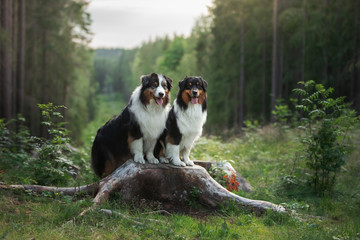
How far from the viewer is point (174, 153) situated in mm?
6277

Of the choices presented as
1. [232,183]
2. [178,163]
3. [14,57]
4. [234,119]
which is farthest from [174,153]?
[234,119]

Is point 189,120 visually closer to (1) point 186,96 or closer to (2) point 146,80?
(1) point 186,96

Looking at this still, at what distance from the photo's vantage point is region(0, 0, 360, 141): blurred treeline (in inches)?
707

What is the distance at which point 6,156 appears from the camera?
868cm

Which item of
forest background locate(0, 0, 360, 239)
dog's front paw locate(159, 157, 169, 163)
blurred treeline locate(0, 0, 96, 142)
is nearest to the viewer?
forest background locate(0, 0, 360, 239)

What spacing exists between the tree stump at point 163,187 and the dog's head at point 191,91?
51.3 inches

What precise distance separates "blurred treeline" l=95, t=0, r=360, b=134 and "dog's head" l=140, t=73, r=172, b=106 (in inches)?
401

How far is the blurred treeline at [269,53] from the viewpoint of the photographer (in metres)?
19.0

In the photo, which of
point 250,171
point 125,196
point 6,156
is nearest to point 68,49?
point 6,156

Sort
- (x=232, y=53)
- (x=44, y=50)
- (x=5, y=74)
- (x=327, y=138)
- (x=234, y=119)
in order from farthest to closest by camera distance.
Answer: (x=234, y=119) < (x=232, y=53) < (x=44, y=50) < (x=5, y=74) < (x=327, y=138)

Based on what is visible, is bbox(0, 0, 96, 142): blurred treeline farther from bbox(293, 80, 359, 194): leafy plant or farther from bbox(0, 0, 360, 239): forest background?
bbox(293, 80, 359, 194): leafy plant

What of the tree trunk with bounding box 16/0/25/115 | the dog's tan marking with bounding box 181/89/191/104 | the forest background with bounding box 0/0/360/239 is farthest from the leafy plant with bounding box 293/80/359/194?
the tree trunk with bounding box 16/0/25/115

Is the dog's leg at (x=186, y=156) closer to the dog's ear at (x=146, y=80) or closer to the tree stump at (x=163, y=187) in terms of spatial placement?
the tree stump at (x=163, y=187)

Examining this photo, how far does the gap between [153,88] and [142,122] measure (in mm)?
671
